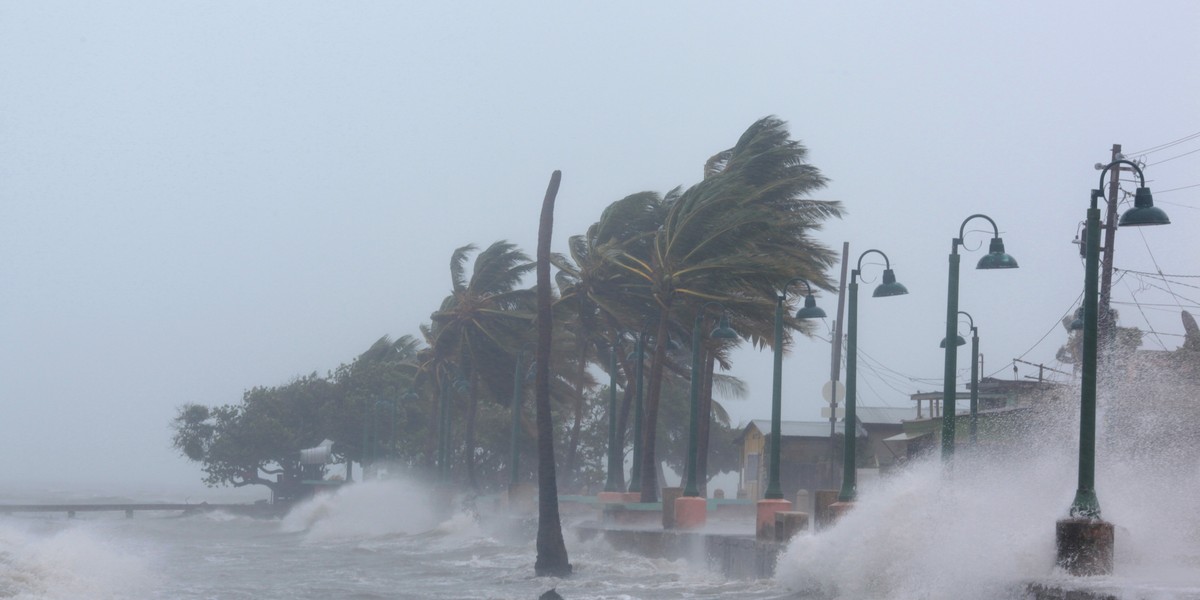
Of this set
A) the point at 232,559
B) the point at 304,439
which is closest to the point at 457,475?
the point at 304,439

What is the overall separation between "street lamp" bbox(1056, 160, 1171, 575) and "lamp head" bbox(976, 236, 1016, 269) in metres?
3.18

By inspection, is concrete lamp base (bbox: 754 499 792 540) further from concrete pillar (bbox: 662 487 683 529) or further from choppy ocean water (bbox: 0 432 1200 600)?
concrete pillar (bbox: 662 487 683 529)

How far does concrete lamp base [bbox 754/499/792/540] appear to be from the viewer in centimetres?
2083

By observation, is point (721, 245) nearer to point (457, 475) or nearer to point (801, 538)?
point (801, 538)

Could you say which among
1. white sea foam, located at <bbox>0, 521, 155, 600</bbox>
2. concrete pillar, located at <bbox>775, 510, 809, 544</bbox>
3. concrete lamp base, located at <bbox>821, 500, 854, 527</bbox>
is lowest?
white sea foam, located at <bbox>0, 521, 155, 600</bbox>

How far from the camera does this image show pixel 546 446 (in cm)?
2503

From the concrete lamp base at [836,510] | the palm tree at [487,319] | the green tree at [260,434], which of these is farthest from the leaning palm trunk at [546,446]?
the green tree at [260,434]

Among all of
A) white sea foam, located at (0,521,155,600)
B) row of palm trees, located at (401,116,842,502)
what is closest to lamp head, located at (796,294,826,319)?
row of palm trees, located at (401,116,842,502)

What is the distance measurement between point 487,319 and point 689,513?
21.0 m

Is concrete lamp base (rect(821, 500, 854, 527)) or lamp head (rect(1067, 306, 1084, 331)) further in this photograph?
lamp head (rect(1067, 306, 1084, 331))

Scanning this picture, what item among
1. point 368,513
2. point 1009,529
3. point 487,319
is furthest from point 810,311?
point 368,513

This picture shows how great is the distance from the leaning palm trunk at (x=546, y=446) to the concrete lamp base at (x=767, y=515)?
14.2 feet

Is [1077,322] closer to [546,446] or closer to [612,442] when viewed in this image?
[546,446]

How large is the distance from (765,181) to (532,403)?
92.8ft
